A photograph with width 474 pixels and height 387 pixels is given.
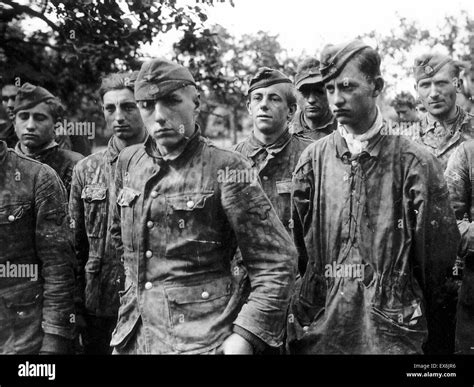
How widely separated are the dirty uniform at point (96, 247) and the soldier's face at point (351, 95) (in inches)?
57.1

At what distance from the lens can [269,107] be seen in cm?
460

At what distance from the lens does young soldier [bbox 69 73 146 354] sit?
4453 millimetres

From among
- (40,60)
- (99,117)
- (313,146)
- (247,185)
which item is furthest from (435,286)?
(40,60)

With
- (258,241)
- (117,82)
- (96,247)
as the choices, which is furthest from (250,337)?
(117,82)

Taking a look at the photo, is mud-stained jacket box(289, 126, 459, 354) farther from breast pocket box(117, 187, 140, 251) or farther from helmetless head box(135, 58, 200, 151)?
breast pocket box(117, 187, 140, 251)

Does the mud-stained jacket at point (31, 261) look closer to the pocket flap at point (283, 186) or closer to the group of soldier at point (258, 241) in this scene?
the group of soldier at point (258, 241)

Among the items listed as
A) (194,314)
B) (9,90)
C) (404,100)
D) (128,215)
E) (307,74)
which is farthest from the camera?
(404,100)

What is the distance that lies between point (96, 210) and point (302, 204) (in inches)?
54.4

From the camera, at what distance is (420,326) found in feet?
11.4

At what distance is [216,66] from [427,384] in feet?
8.26

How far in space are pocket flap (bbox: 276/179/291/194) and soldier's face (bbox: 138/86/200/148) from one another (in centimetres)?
128

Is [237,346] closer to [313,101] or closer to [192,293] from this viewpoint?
[192,293]

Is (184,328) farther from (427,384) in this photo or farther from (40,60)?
(40,60)

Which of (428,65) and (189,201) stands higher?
(428,65)
